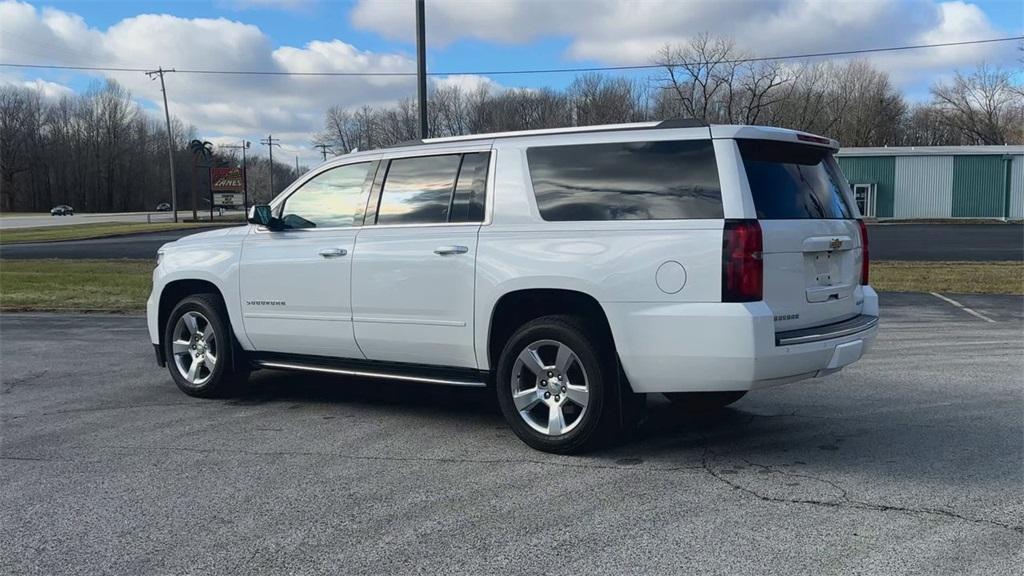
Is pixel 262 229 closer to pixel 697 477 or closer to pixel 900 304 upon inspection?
pixel 697 477

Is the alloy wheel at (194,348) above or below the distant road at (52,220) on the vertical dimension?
below

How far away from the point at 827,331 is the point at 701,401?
5.00 feet

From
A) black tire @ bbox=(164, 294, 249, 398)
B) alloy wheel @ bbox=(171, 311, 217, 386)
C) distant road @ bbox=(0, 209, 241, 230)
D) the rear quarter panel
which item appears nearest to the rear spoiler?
the rear quarter panel

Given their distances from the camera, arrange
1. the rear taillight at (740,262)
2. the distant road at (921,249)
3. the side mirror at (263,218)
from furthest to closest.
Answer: the distant road at (921,249) < the side mirror at (263,218) < the rear taillight at (740,262)

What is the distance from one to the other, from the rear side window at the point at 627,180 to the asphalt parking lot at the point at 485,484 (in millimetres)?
1509

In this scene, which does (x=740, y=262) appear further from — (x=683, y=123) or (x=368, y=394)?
(x=368, y=394)

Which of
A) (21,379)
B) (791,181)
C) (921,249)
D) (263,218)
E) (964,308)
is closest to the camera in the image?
(791,181)

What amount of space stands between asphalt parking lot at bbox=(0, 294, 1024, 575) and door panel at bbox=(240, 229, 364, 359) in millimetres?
563

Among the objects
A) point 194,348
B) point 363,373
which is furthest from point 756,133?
point 194,348

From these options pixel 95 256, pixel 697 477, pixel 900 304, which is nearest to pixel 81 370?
pixel 697 477

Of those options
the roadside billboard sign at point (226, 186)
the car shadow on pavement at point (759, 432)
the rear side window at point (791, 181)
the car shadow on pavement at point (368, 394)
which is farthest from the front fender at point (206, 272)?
the roadside billboard sign at point (226, 186)

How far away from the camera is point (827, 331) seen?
A: 16.1ft

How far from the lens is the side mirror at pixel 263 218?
6340 millimetres

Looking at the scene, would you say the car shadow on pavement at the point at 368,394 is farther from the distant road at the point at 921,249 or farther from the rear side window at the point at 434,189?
the distant road at the point at 921,249
